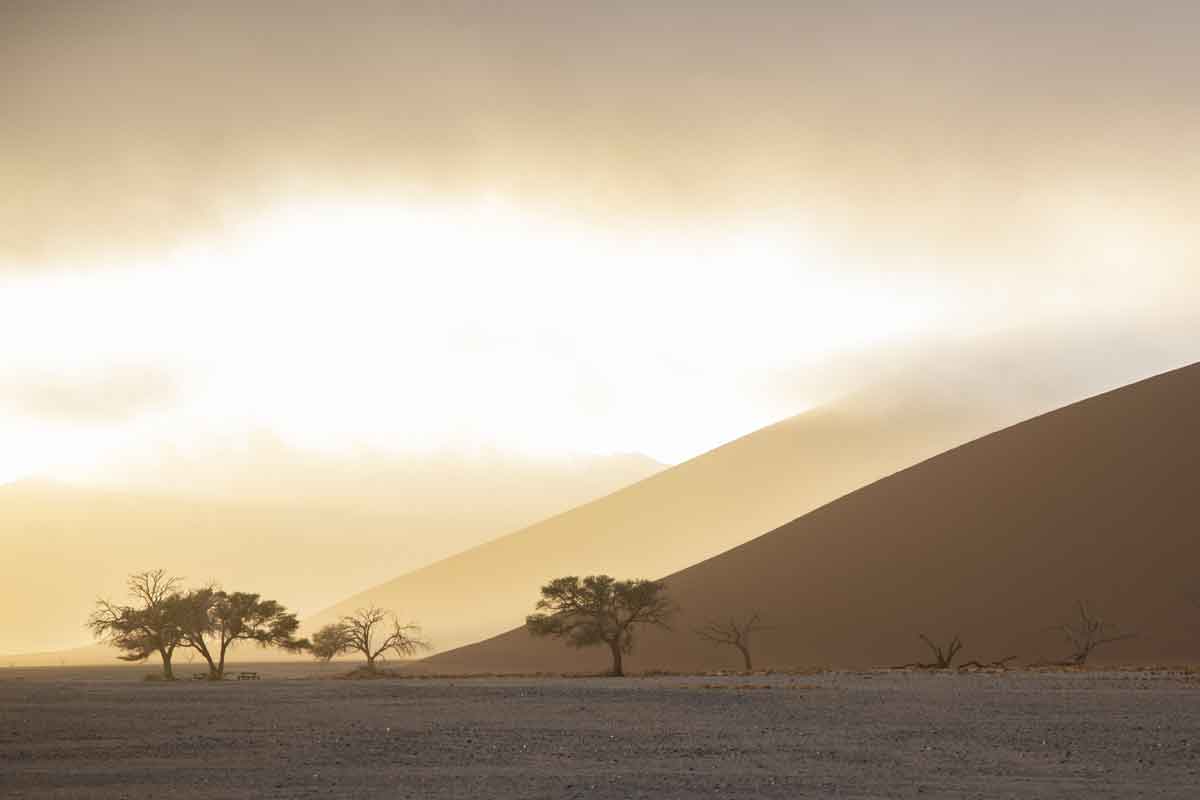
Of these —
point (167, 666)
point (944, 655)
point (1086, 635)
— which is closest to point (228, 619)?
point (167, 666)

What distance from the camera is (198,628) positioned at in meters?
67.8

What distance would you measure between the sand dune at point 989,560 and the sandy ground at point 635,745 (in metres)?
26.8

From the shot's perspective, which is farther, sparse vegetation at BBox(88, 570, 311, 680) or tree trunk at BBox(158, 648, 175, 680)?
sparse vegetation at BBox(88, 570, 311, 680)

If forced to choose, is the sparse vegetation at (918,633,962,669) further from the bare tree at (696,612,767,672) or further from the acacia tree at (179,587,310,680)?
the acacia tree at (179,587,310,680)

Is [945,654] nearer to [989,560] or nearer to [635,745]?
[989,560]

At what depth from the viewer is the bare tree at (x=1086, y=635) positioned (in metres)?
53.1

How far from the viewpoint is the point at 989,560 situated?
68812mm

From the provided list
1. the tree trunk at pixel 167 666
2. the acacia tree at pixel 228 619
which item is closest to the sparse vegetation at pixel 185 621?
the acacia tree at pixel 228 619

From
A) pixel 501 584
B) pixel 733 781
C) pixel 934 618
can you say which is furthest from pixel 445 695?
pixel 501 584

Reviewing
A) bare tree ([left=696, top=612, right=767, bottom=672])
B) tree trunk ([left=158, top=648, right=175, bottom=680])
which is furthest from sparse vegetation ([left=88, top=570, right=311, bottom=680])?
bare tree ([left=696, top=612, right=767, bottom=672])

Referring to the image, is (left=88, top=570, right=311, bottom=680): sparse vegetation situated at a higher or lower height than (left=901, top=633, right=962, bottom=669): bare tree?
higher

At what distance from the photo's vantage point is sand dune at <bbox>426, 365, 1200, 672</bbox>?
61188 millimetres

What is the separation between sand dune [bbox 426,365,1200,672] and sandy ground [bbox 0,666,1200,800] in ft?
88.0

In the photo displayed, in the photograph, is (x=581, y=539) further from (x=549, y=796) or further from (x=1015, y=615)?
(x=549, y=796)
